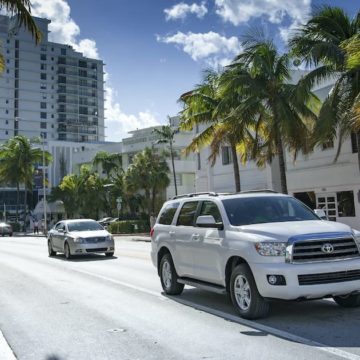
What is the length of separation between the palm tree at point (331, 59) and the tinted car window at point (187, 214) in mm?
10517

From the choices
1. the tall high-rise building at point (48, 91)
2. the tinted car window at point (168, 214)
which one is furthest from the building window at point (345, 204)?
the tall high-rise building at point (48, 91)

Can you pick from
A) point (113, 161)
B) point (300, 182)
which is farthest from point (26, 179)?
point (300, 182)

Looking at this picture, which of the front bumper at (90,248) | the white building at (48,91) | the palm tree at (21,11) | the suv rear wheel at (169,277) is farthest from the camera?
the white building at (48,91)

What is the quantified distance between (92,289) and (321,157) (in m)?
21.8

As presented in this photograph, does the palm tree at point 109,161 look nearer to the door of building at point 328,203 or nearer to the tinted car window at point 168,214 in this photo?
the door of building at point 328,203

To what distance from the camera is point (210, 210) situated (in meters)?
9.13

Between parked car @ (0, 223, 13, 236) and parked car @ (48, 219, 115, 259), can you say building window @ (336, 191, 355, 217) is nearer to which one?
parked car @ (48, 219, 115, 259)

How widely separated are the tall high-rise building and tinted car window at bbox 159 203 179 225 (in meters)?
126

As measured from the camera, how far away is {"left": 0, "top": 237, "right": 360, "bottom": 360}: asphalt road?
6184mm

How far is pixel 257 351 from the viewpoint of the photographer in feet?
19.9

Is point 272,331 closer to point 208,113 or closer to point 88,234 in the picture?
point 88,234

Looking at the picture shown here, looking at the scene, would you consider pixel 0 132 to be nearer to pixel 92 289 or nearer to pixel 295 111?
pixel 295 111

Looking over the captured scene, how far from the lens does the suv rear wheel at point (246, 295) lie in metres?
7.54

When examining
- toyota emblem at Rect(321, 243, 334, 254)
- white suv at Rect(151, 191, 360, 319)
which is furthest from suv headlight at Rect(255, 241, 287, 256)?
toyota emblem at Rect(321, 243, 334, 254)
